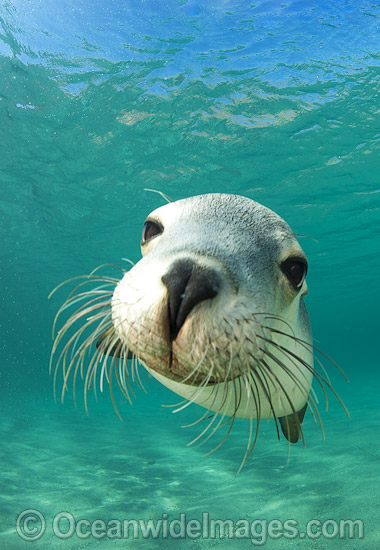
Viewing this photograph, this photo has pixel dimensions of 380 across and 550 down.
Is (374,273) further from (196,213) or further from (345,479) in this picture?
(196,213)

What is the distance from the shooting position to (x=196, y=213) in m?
1.87

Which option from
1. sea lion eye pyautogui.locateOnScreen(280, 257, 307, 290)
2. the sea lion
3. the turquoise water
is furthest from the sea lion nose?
the turquoise water

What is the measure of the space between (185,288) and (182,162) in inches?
517

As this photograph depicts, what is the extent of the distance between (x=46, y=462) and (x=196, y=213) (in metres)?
6.31

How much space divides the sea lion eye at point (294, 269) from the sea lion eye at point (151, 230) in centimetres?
66

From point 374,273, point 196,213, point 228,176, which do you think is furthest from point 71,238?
point 374,273

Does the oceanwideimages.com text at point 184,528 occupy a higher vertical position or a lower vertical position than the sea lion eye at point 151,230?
lower

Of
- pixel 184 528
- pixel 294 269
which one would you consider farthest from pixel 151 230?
pixel 184 528

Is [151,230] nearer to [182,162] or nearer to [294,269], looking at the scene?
[294,269]

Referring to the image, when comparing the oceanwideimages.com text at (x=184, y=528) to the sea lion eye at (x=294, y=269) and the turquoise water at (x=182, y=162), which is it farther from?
the sea lion eye at (x=294, y=269)

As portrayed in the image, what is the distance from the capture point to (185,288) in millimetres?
1302

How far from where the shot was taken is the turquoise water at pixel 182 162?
434cm

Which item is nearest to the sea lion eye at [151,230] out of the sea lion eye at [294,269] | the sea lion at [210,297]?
the sea lion at [210,297]

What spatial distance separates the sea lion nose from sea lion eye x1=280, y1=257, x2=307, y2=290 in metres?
0.67
